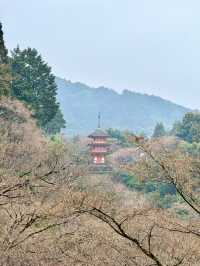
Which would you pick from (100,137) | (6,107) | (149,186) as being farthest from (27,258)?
(100,137)

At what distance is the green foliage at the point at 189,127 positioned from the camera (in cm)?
4392

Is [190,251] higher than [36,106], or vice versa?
[36,106]

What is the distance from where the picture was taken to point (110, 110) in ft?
595

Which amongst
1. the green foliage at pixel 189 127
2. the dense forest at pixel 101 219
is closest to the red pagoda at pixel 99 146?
the green foliage at pixel 189 127

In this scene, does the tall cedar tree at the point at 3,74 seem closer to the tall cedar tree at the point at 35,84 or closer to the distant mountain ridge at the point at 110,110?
the tall cedar tree at the point at 35,84

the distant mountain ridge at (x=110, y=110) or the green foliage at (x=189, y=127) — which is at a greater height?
the distant mountain ridge at (x=110, y=110)

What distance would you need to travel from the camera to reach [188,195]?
782 centimetres

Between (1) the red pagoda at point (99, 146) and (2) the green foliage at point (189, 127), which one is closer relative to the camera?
(1) the red pagoda at point (99, 146)

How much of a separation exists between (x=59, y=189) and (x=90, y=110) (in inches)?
6608

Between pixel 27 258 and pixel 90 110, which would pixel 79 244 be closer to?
pixel 27 258

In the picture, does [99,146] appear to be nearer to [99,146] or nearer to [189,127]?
[99,146]

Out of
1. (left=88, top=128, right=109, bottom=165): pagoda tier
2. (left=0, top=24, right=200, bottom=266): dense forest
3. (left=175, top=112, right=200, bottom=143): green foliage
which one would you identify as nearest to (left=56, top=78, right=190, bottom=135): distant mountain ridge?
(left=88, top=128, right=109, bottom=165): pagoda tier

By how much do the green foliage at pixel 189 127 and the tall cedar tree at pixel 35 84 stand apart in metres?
15.0

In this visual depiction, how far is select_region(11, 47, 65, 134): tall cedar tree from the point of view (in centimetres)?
3088
